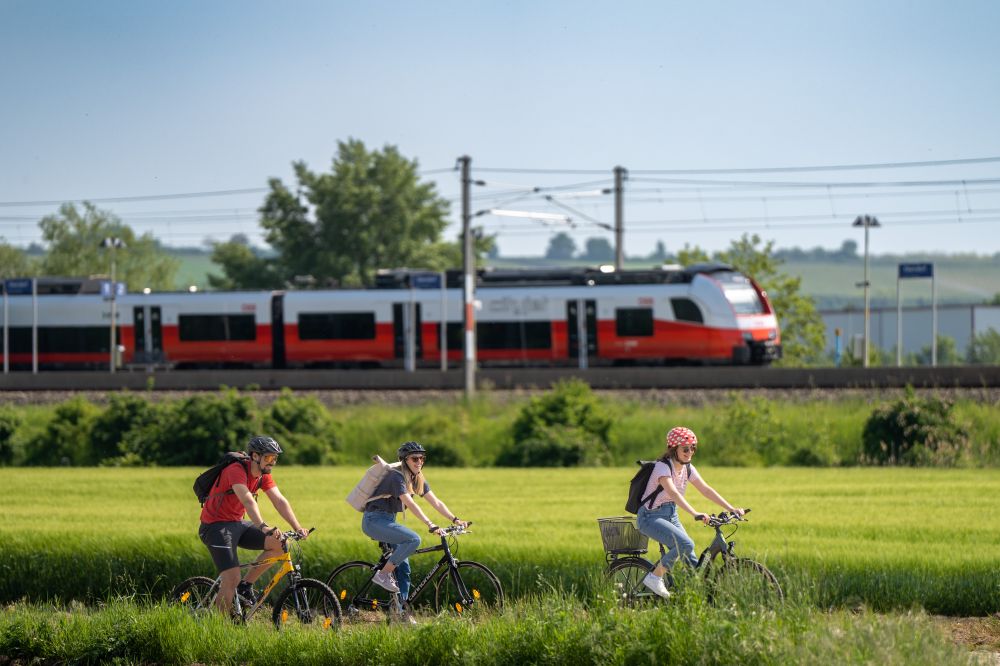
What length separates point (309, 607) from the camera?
10617 mm

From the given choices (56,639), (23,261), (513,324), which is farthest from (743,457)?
(23,261)

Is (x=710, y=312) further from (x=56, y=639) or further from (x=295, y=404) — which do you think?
(x=56, y=639)

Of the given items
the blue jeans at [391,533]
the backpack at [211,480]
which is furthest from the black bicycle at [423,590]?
the backpack at [211,480]

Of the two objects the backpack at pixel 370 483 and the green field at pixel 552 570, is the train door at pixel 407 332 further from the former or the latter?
the backpack at pixel 370 483

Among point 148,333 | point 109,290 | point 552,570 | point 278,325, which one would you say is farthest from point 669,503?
point 148,333

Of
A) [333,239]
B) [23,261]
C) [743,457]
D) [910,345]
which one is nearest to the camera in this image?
[743,457]

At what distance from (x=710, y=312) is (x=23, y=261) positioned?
73842 mm

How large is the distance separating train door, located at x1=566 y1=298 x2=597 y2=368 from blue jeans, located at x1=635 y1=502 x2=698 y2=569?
31.0 meters

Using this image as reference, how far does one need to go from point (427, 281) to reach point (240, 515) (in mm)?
31649

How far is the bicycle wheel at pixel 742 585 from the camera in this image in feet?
32.2

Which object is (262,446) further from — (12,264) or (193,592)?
(12,264)

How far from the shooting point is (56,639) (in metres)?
11.1

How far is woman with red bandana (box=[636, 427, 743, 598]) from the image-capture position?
407 inches

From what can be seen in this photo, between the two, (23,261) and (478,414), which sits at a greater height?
(23,261)
